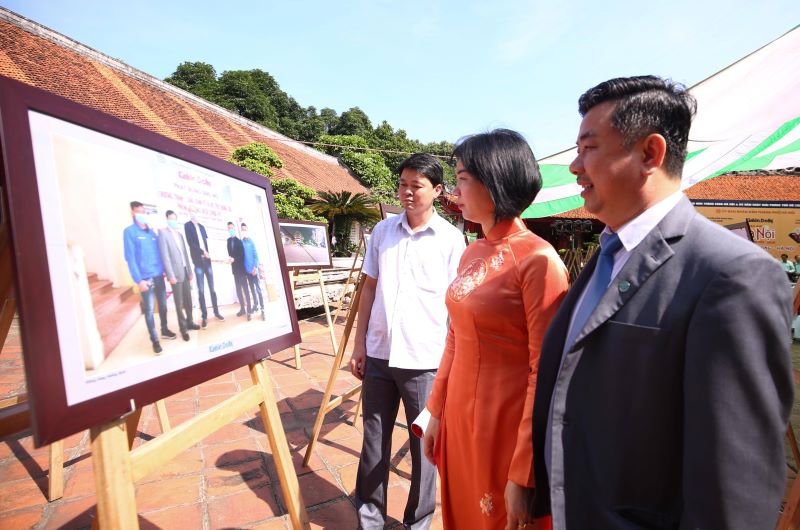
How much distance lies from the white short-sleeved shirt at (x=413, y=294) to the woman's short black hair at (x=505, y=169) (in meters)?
0.65

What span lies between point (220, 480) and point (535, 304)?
2247 millimetres

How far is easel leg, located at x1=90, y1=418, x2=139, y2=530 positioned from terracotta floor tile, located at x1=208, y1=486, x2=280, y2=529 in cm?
139

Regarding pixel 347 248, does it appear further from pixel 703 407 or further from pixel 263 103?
pixel 263 103

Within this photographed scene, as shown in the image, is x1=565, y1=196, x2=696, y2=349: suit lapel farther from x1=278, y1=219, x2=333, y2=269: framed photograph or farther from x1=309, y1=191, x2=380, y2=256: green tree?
x1=309, y1=191, x2=380, y2=256: green tree

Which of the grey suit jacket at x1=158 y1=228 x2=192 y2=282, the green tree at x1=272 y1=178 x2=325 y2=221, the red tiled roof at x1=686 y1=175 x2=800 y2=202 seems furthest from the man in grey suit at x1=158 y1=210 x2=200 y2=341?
the red tiled roof at x1=686 y1=175 x2=800 y2=202

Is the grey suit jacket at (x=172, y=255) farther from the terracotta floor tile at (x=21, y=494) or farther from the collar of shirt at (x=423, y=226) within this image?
the terracotta floor tile at (x=21, y=494)

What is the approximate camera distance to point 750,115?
2.89 meters

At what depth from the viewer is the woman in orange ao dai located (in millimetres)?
1195

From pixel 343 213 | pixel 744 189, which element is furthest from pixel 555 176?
pixel 744 189

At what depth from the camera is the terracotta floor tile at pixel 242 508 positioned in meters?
2.05

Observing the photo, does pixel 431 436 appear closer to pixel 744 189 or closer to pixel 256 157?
pixel 256 157

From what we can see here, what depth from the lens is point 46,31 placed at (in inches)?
552

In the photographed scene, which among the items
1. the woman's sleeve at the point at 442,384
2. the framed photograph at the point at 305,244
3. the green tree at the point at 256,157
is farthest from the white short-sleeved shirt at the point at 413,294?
the green tree at the point at 256,157

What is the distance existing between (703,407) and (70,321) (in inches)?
48.4
